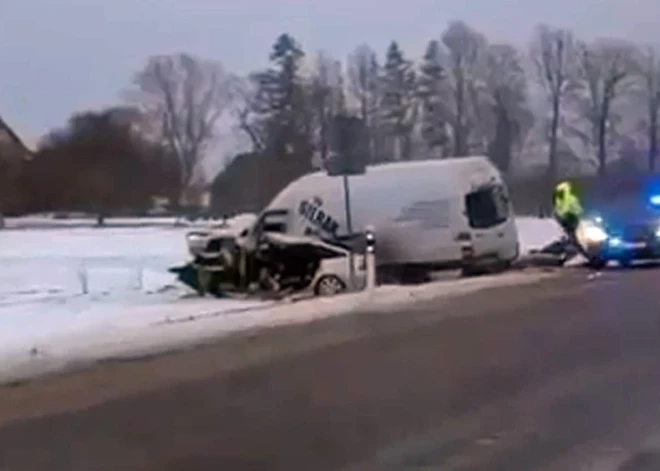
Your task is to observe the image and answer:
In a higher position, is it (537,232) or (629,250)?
(629,250)

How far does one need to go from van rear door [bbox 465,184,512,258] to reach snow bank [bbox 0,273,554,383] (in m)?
1.79

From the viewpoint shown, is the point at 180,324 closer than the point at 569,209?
Yes

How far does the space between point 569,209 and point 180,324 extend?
21110mm

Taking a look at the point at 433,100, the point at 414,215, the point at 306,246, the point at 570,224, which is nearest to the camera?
the point at 306,246

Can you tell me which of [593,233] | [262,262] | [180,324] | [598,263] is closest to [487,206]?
[262,262]

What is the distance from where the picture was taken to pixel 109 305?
30.5 m

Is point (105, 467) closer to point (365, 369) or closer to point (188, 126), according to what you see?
point (365, 369)

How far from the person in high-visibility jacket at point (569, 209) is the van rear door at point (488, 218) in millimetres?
6097

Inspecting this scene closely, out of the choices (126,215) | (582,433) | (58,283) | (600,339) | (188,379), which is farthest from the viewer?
(126,215)

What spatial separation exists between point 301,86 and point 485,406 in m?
114

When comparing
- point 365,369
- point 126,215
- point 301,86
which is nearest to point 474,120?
point 301,86

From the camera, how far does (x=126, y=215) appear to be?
112 metres

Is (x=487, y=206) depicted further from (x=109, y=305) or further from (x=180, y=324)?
(x=180, y=324)

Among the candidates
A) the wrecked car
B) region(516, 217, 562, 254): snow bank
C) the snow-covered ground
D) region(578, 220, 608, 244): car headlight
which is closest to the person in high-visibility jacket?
region(578, 220, 608, 244): car headlight
